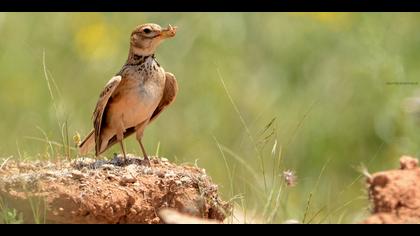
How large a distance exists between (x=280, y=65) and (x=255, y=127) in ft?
8.27

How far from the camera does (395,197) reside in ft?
22.8

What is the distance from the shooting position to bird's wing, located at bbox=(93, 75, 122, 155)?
975cm

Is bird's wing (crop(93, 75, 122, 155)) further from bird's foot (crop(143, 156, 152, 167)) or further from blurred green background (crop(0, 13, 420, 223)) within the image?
blurred green background (crop(0, 13, 420, 223))

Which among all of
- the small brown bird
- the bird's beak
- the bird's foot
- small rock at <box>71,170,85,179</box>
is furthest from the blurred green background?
small rock at <box>71,170,85,179</box>

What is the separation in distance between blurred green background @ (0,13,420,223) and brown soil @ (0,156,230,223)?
4.11m

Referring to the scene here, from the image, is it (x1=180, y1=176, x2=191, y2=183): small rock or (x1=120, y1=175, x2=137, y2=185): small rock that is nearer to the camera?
(x1=120, y1=175, x2=137, y2=185): small rock

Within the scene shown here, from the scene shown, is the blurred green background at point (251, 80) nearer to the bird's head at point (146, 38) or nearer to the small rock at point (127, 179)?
the bird's head at point (146, 38)

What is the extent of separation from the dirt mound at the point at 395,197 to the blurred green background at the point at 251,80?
5.72 metres

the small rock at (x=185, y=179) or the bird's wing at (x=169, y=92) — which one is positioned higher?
the bird's wing at (x=169, y=92)

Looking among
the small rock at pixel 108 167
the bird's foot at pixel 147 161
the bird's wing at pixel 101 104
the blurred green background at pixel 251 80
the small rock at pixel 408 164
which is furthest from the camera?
the blurred green background at pixel 251 80

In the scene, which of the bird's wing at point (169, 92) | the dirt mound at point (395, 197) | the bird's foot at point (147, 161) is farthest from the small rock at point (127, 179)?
the dirt mound at point (395, 197)

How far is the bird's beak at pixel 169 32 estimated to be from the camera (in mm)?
9812

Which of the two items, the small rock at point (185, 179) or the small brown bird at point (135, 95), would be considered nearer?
the small rock at point (185, 179)

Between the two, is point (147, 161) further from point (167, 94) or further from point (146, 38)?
point (146, 38)
